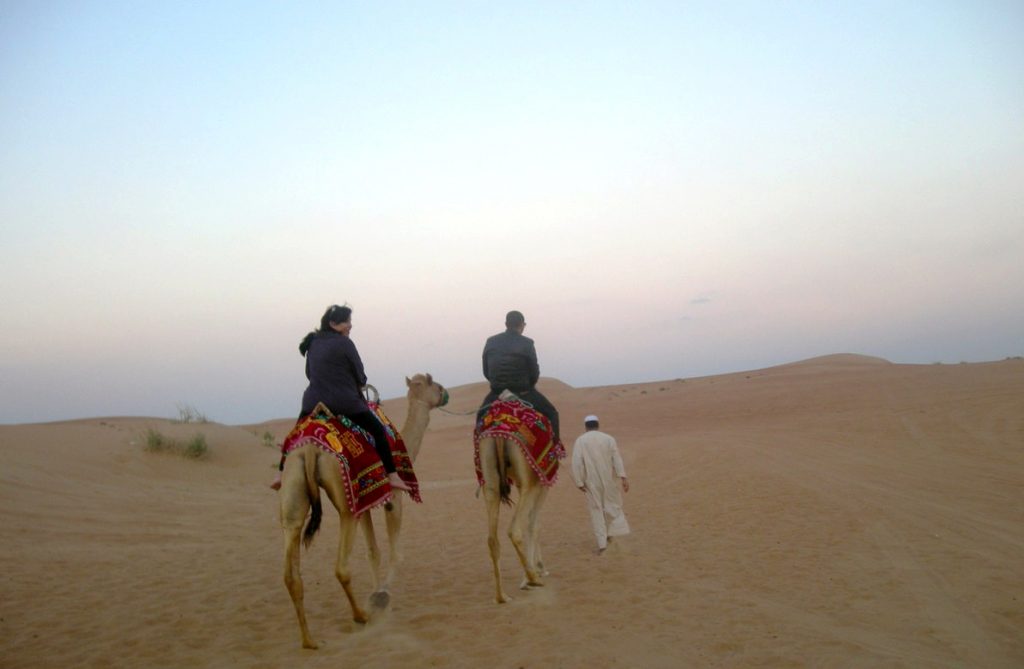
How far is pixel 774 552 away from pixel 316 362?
21.8 ft

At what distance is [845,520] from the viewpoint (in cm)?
1228

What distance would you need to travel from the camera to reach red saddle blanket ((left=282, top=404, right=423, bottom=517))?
24.2ft

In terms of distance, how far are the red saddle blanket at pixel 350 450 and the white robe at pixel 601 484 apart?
4.02 meters

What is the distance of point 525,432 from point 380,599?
2358 mm

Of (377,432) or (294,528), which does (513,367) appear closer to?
(377,432)

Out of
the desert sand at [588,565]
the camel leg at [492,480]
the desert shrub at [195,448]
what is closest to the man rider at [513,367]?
the camel leg at [492,480]

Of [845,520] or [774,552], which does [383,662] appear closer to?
[774,552]

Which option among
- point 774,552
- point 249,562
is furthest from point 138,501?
point 774,552

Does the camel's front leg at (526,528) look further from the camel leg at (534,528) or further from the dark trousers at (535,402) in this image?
A: the dark trousers at (535,402)

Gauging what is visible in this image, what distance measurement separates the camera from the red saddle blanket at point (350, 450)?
24.2 ft

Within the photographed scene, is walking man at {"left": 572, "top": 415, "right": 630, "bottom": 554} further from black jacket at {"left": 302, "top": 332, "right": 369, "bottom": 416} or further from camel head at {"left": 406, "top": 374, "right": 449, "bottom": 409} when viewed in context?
black jacket at {"left": 302, "top": 332, "right": 369, "bottom": 416}

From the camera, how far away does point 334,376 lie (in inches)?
313

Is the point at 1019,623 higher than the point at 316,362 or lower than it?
lower

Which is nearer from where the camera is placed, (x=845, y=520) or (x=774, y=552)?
(x=774, y=552)
